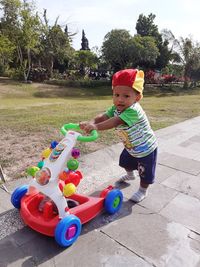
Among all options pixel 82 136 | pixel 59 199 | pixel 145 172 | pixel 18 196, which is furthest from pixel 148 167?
pixel 18 196

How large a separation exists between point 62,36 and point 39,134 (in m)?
20.6

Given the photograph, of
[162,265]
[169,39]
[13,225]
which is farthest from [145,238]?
[169,39]

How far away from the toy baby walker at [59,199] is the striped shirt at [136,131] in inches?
15.8

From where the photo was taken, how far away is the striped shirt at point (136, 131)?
2465 mm

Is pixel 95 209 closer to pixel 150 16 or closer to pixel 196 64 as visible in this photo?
pixel 196 64

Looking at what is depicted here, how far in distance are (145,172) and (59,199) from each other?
1.01 meters

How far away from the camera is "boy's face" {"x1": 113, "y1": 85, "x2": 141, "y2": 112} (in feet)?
7.93

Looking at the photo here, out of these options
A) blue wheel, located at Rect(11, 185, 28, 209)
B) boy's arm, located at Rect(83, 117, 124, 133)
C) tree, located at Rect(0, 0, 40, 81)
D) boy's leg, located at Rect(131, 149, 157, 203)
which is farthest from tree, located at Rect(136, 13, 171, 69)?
blue wheel, located at Rect(11, 185, 28, 209)

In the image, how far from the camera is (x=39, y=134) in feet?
17.2

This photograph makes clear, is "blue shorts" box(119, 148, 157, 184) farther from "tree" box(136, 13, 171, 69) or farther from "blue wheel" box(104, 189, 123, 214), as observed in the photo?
"tree" box(136, 13, 171, 69)

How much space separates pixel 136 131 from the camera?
8.54 feet

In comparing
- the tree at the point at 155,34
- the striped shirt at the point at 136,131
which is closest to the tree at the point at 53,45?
the tree at the point at 155,34

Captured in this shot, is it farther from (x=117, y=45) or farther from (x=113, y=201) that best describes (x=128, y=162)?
(x=117, y=45)

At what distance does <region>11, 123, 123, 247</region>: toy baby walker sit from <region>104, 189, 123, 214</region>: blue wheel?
0.30 ft
